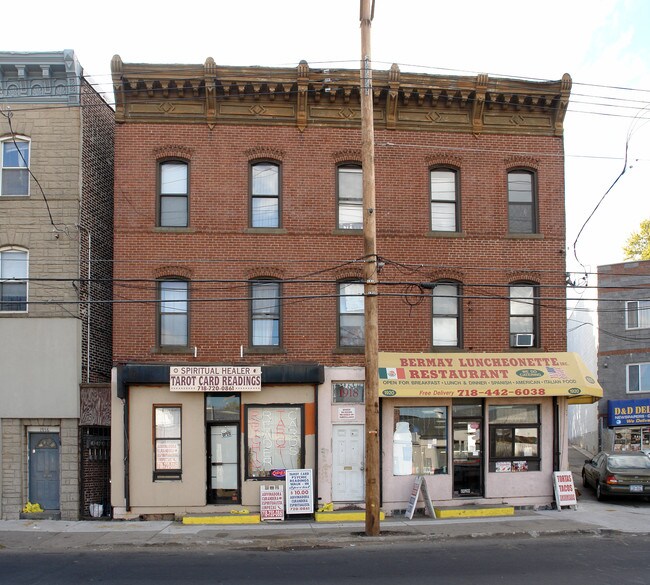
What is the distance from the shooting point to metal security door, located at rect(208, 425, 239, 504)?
1761 centimetres

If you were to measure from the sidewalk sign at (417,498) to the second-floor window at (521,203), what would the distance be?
→ 6.88 metres

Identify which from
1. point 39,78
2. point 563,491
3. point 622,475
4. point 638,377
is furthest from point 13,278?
point 638,377

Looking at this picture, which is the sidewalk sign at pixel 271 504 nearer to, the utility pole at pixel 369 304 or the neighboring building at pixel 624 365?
the utility pole at pixel 369 304

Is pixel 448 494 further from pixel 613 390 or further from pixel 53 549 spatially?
pixel 613 390

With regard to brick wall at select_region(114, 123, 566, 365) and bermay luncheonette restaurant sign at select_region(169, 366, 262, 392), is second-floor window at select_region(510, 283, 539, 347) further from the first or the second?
bermay luncheonette restaurant sign at select_region(169, 366, 262, 392)

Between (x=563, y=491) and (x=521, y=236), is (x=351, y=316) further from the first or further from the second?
(x=563, y=491)

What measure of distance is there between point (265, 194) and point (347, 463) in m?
6.96

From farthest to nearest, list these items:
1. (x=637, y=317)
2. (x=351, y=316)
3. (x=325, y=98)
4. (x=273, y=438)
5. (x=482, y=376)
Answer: (x=637, y=317) < (x=325, y=98) < (x=351, y=316) < (x=482, y=376) < (x=273, y=438)

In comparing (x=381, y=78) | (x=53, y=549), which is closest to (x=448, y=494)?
(x=53, y=549)

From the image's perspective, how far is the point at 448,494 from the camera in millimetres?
18219

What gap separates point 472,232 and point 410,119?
3321 mm

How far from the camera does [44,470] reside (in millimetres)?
17641

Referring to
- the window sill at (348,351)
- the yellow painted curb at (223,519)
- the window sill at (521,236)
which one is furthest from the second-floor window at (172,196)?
the window sill at (521,236)

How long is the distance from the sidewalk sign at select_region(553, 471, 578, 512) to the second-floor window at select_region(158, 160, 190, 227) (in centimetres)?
1121
